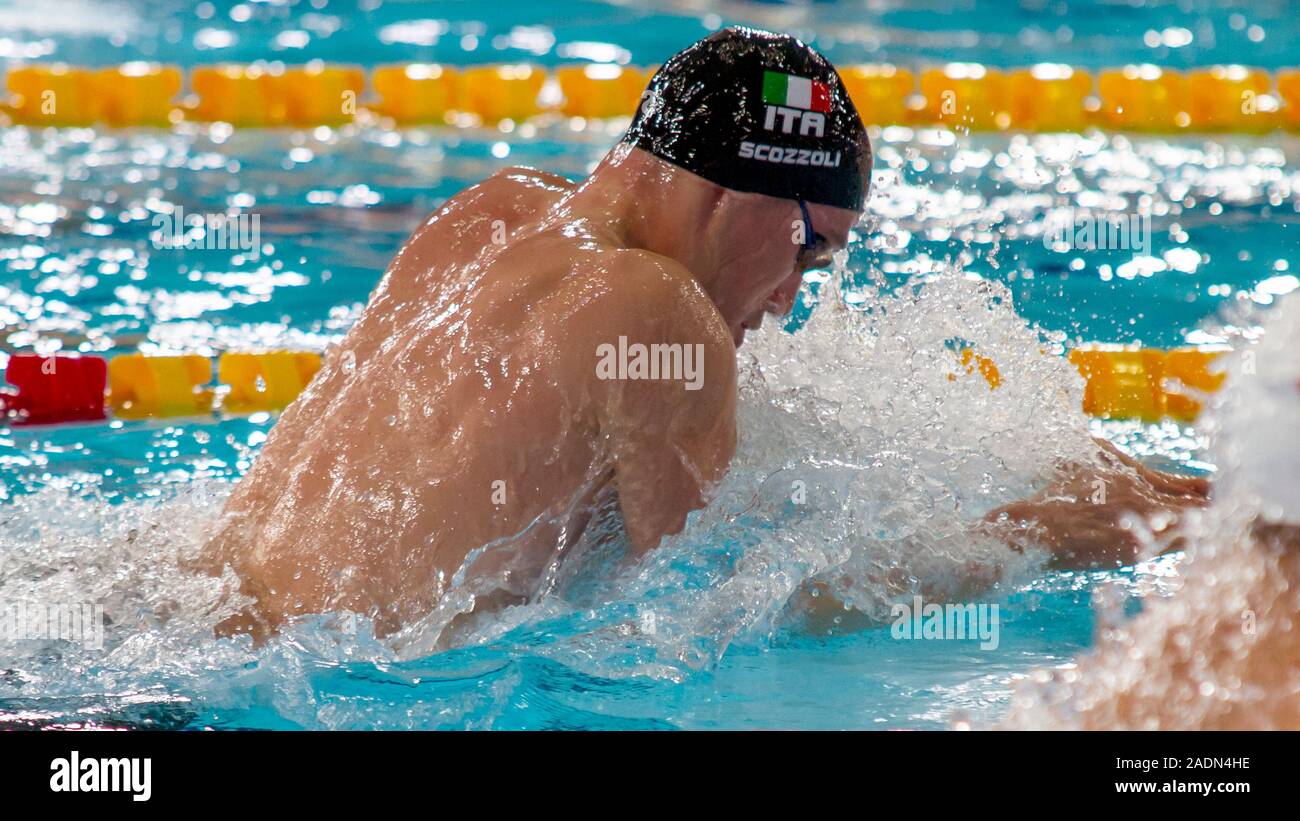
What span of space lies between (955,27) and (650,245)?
218 inches

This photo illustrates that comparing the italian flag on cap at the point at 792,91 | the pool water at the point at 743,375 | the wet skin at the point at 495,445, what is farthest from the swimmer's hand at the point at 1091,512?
the italian flag on cap at the point at 792,91

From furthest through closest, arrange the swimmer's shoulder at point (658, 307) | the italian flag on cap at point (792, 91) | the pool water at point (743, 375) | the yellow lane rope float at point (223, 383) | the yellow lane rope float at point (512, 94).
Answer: the yellow lane rope float at point (512, 94), the yellow lane rope float at point (223, 383), the italian flag on cap at point (792, 91), the pool water at point (743, 375), the swimmer's shoulder at point (658, 307)

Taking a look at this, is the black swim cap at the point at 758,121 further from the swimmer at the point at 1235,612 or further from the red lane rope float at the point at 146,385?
the red lane rope float at the point at 146,385

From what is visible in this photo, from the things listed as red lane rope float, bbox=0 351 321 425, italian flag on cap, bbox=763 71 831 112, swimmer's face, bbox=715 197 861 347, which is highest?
italian flag on cap, bbox=763 71 831 112

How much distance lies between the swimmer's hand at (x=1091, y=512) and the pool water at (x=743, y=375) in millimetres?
58

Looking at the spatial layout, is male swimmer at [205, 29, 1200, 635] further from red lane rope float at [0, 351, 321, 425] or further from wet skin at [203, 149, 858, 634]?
red lane rope float at [0, 351, 321, 425]

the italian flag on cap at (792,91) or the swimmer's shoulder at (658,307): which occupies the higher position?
the italian flag on cap at (792,91)

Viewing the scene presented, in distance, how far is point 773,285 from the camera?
2311 millimetres

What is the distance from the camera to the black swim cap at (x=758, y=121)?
7.43 feet

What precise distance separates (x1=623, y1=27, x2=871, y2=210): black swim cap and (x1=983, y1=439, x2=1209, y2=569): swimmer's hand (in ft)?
1.96

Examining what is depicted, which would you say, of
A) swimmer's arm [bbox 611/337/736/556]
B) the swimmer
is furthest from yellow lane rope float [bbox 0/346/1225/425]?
the swimmer

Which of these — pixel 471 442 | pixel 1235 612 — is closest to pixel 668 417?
pixel 471 442

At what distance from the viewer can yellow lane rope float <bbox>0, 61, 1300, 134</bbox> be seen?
583cm
